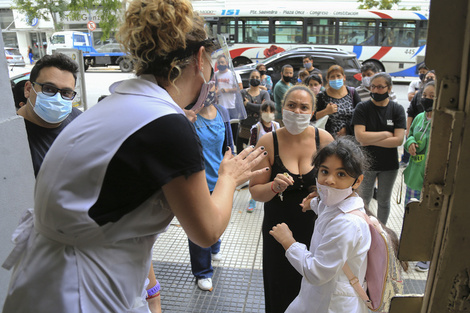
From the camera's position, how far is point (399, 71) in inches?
739

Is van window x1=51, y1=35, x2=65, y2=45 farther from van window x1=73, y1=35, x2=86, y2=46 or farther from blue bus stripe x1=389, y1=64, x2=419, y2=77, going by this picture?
blue bus stripe x1=389, y1=64, x2=419, y2=77

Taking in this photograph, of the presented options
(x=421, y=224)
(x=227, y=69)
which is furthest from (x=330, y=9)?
(x=421, y=224)

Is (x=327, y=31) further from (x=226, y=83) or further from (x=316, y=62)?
(x=226, y=83)

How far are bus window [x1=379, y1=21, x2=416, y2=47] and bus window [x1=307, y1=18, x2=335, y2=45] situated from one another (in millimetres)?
2337

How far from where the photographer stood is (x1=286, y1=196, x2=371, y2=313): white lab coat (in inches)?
71.4

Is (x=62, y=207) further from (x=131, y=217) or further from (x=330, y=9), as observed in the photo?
(x=330, y=9)

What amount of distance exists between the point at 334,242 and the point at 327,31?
18.1m

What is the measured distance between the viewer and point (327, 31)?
18.3 m

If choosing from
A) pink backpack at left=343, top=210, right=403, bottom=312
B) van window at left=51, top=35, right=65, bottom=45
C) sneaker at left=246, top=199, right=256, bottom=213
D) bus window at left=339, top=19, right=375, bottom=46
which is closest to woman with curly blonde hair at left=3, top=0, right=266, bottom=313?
pink backpack at left=343, top=210, right=403, bottom=312

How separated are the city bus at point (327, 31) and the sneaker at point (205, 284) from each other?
16.2 m

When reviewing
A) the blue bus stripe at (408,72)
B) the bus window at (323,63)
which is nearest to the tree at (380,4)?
the blue bus stripe at (408,72)

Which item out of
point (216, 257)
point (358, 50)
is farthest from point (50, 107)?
point (358, 50)

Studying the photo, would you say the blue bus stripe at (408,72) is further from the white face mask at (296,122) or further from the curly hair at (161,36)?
the curly hair at (161,36)

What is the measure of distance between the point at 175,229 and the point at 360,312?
3146mm
